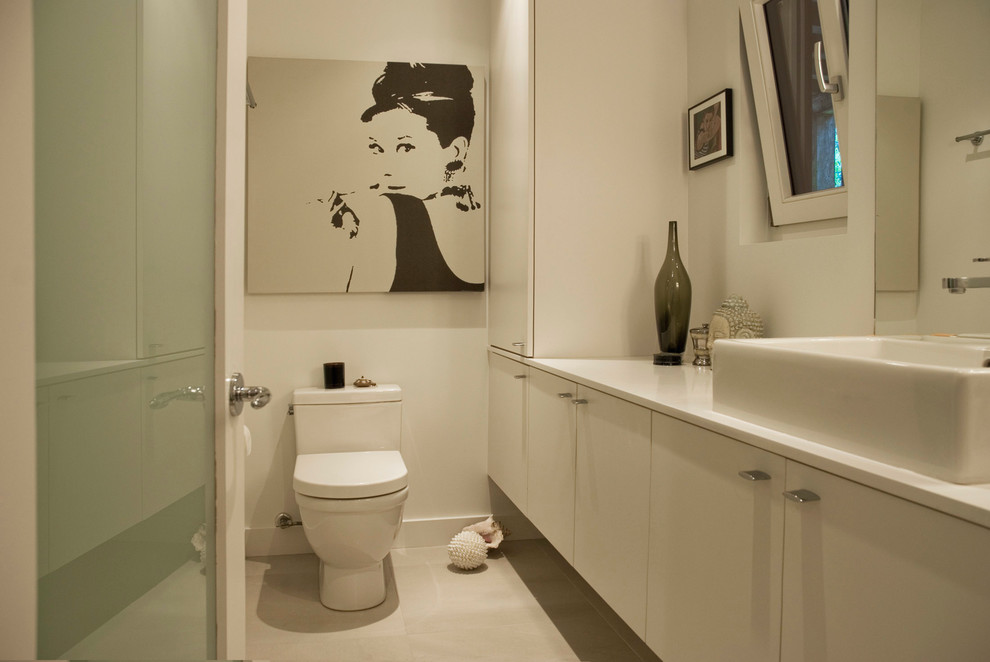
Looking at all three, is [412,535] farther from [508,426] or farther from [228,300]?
[228,300]

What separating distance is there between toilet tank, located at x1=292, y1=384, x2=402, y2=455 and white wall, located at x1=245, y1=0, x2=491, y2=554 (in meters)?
0.19

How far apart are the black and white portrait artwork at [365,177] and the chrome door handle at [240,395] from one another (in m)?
1.74

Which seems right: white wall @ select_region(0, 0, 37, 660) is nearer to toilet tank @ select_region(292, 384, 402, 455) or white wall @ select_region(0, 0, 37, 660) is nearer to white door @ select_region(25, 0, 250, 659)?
white door @ select_region(25, 0, 250, 659)

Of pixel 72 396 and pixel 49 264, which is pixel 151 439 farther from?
pixel 49 264

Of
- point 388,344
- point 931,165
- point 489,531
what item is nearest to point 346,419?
point 388,344

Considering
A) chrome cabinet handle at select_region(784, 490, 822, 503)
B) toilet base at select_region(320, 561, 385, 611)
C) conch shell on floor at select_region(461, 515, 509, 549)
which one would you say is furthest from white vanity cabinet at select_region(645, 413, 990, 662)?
conch shell on floor at select_region(461, 515, 509, 549)

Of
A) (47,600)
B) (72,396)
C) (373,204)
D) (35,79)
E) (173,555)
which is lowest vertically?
(173,555)

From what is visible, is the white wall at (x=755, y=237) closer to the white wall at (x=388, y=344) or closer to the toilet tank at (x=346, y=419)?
the white wall at (x=388, y=344)

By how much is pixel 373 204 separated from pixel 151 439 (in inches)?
82.6

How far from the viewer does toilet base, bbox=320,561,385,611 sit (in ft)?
8.00

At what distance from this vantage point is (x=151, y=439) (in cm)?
97

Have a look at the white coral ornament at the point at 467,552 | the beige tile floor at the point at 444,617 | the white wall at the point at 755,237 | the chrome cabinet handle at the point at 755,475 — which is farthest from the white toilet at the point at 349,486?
the chrome cabinet handle at the point at 755,475

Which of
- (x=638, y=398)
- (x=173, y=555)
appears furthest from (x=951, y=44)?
(x=173, y=555)

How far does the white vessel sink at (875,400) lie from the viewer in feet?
2.69
